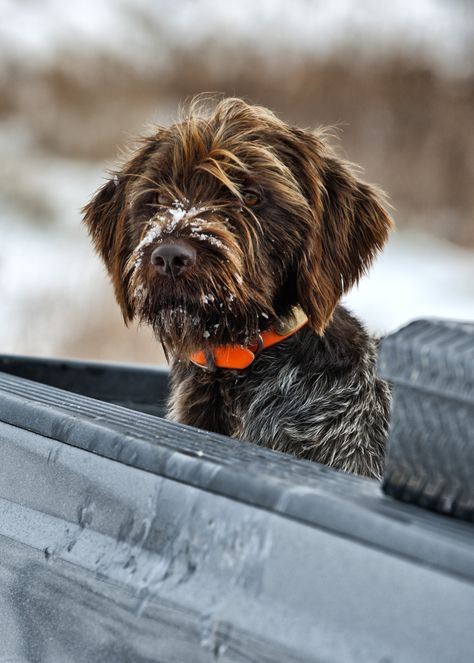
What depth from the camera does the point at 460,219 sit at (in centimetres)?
1455

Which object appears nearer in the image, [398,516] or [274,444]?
[398,516]

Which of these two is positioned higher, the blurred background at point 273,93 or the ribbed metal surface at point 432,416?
the blurred background at point 273,93

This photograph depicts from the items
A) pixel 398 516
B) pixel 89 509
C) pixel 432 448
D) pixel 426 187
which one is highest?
pixel 426 187

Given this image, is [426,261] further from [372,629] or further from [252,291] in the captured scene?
[372,629]

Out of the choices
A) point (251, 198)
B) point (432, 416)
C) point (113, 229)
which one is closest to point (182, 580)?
point (432, 416)

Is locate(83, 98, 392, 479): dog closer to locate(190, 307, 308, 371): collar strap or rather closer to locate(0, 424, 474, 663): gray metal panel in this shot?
locate(190, 307, 308, 371): collar strap

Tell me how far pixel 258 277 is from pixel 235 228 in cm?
16

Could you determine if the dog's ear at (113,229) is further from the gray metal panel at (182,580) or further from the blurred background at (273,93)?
the blurred background at (273,93)

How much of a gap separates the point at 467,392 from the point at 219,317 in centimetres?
153

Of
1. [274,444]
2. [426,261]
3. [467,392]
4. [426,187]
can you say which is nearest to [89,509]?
[467,392]

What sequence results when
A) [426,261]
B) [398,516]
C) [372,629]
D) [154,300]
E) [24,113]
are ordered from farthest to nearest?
1. [24,113]
2. [426,261]
3. [154,300]
4. [398,516]
5. [372,629]

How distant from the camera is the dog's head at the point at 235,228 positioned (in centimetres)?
267

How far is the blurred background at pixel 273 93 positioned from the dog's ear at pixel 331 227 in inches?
383

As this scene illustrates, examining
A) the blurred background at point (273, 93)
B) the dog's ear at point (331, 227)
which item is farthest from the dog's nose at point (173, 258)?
the blurred background at point (273, 93)
